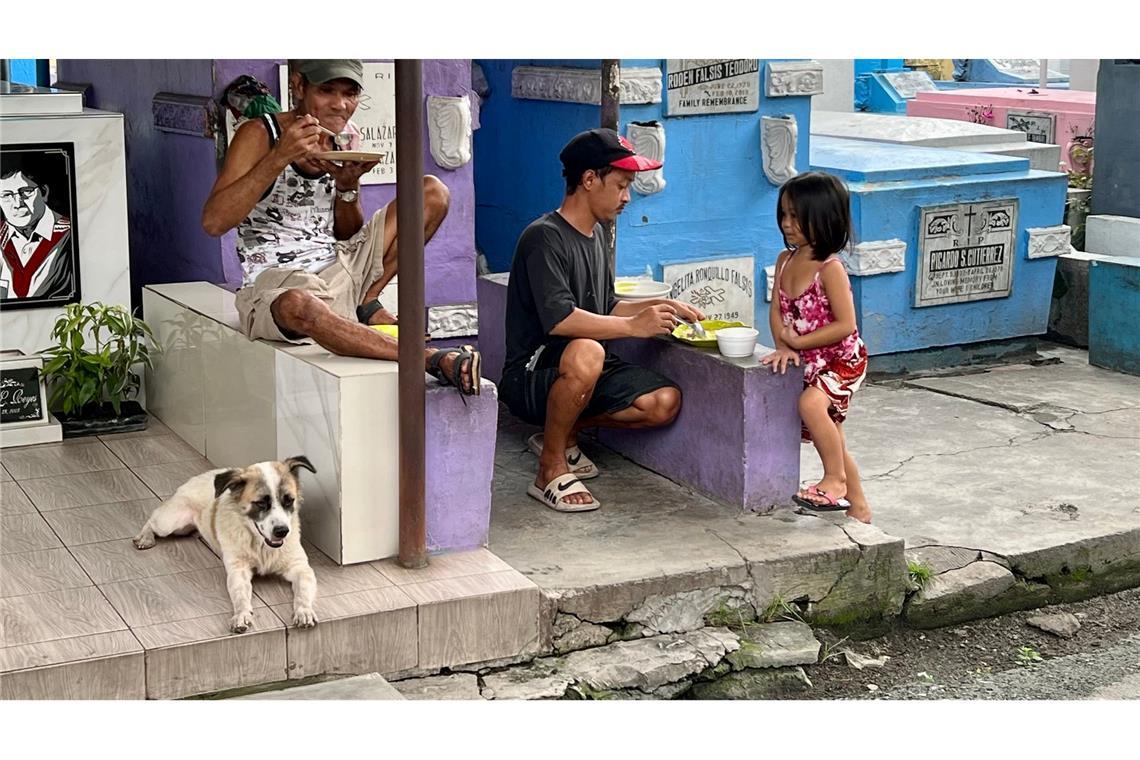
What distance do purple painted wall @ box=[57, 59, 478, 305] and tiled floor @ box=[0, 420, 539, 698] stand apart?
6.29 feet

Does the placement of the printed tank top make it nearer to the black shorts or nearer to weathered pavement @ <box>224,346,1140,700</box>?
the black shorts

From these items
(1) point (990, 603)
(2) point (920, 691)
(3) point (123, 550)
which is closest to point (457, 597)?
(3) point (123, 550)

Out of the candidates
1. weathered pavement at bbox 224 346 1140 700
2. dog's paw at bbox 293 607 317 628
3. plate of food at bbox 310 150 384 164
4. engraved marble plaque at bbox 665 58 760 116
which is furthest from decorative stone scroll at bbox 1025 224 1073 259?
dog's paw at bbox 293 607 317 628

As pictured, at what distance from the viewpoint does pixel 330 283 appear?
211 inches

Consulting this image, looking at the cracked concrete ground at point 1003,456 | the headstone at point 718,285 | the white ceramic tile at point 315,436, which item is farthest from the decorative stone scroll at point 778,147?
the white ceramic tile at point 315,436

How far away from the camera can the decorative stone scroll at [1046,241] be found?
9367 mm

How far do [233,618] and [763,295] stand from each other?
15.6 feet

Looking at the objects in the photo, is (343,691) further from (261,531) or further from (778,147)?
A: (778,147)

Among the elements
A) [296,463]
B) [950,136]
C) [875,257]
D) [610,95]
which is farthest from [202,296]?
[950,136]

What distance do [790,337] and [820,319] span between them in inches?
5.3

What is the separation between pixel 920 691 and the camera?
5.08m
